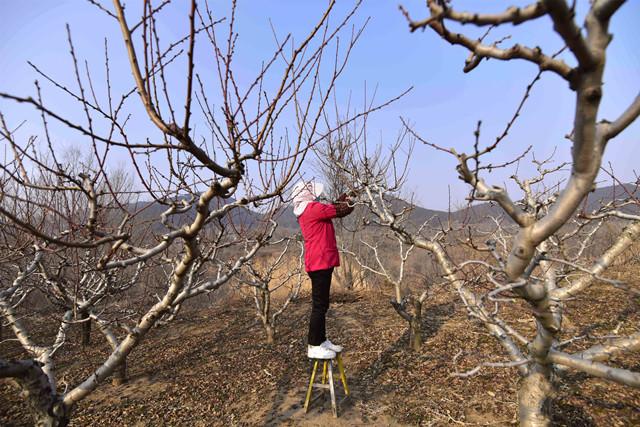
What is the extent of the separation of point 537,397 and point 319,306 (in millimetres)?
1903

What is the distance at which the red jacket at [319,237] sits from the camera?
11.2 ft

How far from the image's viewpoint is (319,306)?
11.1ft

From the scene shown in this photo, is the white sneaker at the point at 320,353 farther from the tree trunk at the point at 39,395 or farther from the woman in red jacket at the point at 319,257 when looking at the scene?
the tree trunk at the point at 39,395

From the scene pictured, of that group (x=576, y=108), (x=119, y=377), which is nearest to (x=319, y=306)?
(x=576, y=108)

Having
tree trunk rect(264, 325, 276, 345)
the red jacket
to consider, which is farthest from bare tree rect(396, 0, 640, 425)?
tree trunk rect(264, 325, 276, 345)

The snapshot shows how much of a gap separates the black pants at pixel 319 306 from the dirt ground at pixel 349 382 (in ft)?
2.55

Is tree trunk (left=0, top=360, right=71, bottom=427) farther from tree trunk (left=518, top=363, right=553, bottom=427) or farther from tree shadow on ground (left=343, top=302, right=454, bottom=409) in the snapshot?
tree trunk (left=518, top=363, right=553, bottom=427)

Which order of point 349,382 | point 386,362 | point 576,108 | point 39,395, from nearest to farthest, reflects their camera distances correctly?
point 576,108, point 39,395, point 349,382, point 386,362

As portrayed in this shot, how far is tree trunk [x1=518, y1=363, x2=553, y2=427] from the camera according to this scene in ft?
Answer: 6.75

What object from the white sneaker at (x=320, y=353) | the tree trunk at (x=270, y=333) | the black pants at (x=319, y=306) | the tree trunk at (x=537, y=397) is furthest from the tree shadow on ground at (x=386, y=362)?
the tree trunk at (x=537, y=397)

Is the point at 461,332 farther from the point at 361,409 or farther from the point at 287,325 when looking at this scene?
the point at 287,325

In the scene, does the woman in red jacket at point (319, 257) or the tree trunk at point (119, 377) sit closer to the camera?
the woman in red jacket at point (319, 257)

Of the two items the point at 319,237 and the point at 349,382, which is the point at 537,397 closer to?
the point at 319,237

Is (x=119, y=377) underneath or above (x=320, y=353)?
underneath
